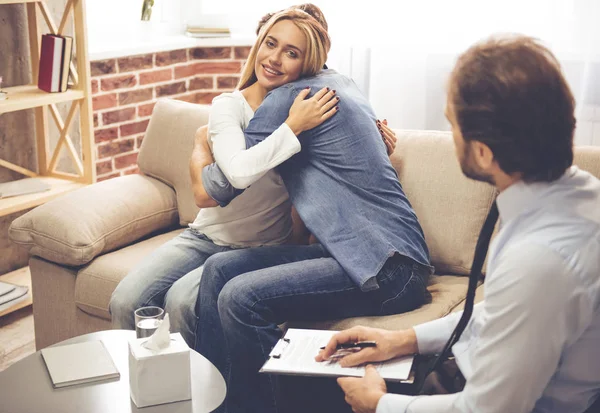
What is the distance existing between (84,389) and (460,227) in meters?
1.20

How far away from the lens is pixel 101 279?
2.50 meters

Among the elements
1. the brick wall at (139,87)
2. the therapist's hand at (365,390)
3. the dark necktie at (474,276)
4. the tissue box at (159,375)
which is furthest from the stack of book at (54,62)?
the dark necktie at (474,276)

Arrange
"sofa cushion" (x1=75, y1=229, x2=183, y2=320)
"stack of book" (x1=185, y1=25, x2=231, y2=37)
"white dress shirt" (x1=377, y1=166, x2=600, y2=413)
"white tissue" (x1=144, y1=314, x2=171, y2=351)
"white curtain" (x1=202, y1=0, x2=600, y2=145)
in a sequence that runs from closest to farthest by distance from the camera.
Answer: "white dress shirt" (x1=377, y1=166, x2=600, y2=413), "white tissue" (x1=144, y1=314, x2=171, y2=351), "sofa cushion" (x1=75, y1=229, x2=183, y2=320), "white curtain" (x1=202, y1=0, x2=600, y2=145), "stack of book" (x1=185, y1=25, x2=231, y2=37)

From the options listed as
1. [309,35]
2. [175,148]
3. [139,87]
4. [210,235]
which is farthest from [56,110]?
[309,35]

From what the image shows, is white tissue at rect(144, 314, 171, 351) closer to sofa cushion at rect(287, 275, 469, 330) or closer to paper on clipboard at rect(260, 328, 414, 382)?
paper on clipboard at rect(260, 328, 414, 382)

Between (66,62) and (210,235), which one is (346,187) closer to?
(210,235)

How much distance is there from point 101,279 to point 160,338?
35.8 inches

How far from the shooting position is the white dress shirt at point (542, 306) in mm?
1135

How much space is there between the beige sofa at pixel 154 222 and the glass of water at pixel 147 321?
0.48 m

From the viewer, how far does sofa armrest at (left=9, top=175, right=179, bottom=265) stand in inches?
99.6

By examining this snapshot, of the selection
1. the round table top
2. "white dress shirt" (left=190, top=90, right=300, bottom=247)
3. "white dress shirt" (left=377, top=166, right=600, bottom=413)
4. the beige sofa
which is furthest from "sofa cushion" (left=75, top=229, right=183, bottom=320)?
"white dress shirt" (left=377, top=166, right=600, bottom=413)

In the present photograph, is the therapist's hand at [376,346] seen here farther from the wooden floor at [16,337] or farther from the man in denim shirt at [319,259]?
the wooden floor at [16,337]

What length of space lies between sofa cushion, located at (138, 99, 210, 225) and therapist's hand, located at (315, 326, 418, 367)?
124 cm

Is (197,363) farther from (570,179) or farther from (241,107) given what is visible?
(570,179)
